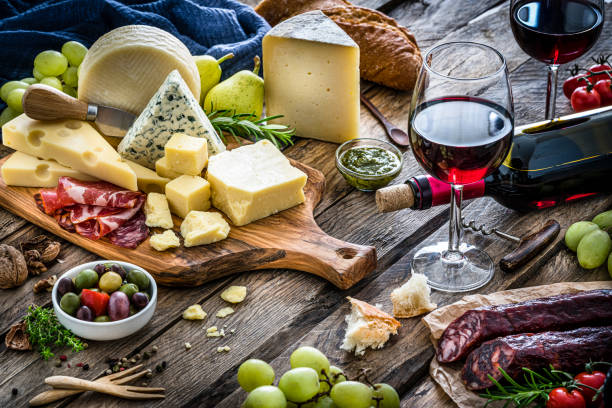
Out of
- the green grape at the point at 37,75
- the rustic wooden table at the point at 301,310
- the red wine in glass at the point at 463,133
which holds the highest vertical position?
the red wine in glass at the point at 463,133

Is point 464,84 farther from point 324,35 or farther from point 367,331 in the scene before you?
point 324,35

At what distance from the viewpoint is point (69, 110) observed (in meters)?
1.97

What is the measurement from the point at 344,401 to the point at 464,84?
62cm

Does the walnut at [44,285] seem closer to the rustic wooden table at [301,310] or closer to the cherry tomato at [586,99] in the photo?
the rustic wooden table at [301,310]

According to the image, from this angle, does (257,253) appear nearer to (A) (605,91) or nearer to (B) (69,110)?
(B) (69,110)

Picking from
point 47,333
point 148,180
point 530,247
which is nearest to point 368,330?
point 530,247

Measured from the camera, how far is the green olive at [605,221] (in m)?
1.66

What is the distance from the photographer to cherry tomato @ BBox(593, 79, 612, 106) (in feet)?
6.95

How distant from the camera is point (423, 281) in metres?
1.55

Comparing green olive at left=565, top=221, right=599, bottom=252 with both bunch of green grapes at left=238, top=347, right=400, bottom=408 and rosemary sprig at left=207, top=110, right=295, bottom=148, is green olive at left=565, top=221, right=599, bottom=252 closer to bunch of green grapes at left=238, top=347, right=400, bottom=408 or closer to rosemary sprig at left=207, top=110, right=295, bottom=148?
bunch of green grapes at left=238, top=347, right=400, bottom=408

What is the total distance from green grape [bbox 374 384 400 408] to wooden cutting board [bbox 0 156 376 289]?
→ 16.2 inches

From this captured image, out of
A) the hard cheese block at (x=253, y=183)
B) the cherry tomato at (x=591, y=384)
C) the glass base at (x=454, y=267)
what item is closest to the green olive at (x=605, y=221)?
the glass base at (x=454, y=267)

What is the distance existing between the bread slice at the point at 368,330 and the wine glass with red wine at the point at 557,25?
2.68 feet

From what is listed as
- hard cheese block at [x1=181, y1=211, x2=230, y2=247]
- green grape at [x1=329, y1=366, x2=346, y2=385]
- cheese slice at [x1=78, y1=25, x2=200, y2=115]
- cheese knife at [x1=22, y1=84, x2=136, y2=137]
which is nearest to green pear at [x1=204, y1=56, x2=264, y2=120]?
cheese slice at [x1=78, y1=25, x2=200, y2=115]
